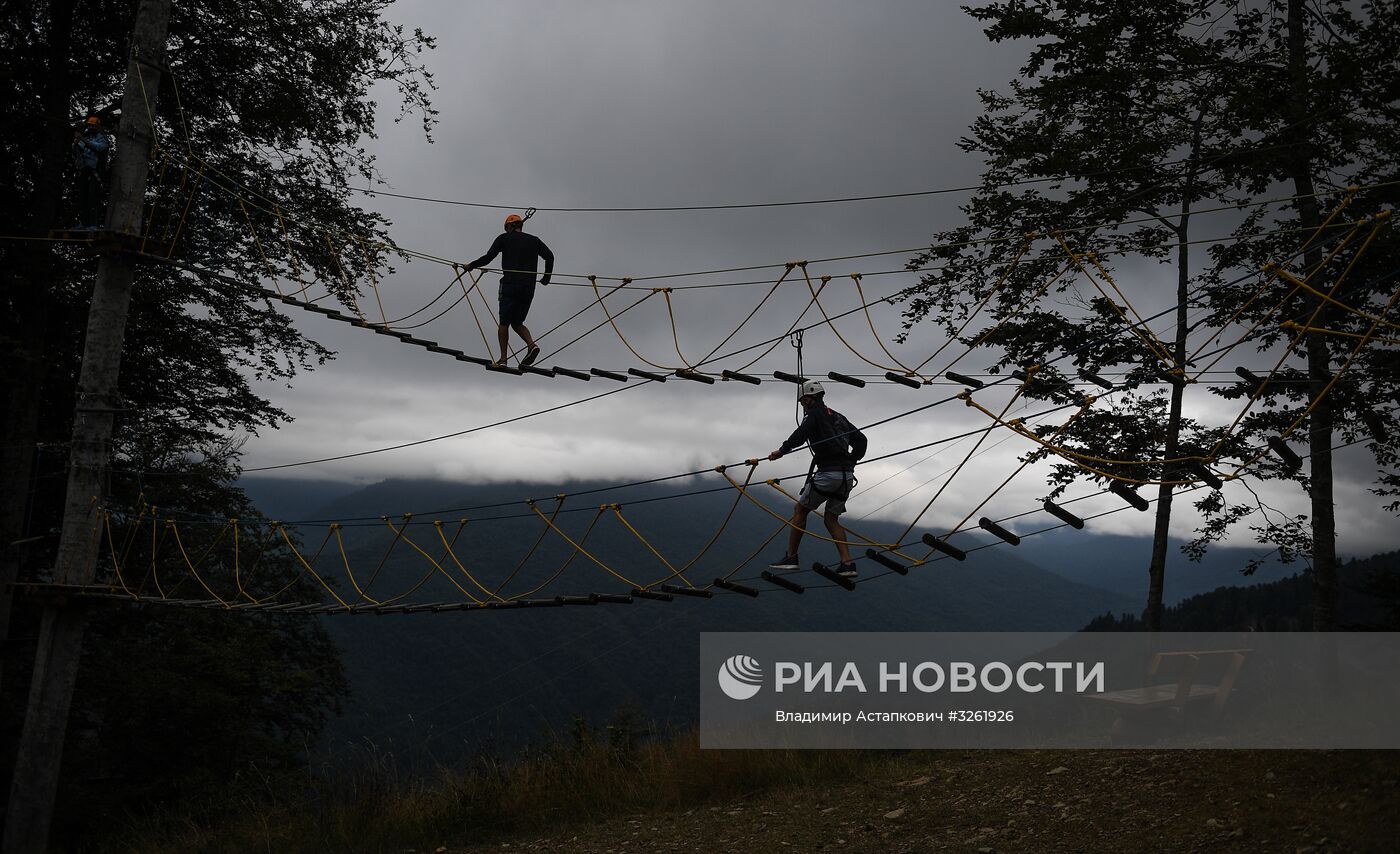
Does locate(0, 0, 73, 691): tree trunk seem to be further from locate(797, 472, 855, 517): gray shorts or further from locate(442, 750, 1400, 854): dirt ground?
locate(797, 472, 855, 517): gray shorts

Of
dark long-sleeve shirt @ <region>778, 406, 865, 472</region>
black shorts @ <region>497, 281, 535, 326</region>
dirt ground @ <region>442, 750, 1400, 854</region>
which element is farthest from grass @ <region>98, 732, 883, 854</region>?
black shorts @ <region>497, 281, 535, 326</region>

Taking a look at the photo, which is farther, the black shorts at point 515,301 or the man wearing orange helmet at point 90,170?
the man wearing orange helmet at point 90,170

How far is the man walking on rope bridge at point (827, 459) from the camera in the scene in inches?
382

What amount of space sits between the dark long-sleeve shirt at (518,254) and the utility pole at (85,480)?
486 cm

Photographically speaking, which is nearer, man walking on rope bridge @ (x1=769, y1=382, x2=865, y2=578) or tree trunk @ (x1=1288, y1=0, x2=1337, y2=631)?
man walking on rope bridge @ (x1=769, y1=382, x2=865, y2=578)

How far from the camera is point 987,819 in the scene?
1001 centimetres

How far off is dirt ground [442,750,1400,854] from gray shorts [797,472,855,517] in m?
3.32

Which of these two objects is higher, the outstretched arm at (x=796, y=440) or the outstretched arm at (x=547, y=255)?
the outstretched arm at (x=547, y=255)

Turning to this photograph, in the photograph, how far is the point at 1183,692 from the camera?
40.9 feet

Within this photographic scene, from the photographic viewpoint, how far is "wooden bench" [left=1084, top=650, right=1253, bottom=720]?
12656 millimetres

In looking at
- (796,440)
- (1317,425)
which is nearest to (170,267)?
(796,440)

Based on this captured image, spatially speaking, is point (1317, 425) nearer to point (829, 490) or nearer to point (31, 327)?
point (829, 490)

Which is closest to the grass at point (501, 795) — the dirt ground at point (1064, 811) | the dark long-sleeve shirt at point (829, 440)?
the dirt ground at point (1064, 811)

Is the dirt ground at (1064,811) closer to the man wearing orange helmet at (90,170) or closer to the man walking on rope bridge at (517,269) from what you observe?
the man walking on rope bridge at (517,269)
